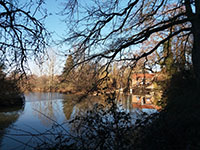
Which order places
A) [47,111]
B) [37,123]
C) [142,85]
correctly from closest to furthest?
[142,85], [37,123], [47,111]

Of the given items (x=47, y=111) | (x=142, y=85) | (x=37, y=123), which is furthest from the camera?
(x=47, y=111)

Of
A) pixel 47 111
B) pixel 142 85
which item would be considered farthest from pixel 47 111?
pixel 142 85

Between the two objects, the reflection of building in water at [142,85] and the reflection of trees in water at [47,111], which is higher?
the reflection of building in water at [142,85]

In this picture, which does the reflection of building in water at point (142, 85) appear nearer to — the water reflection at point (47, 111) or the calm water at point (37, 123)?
the calm water at point (37, 123)

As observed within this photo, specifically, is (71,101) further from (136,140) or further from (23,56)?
(23,56)

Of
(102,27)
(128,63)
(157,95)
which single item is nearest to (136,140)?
(128,63)

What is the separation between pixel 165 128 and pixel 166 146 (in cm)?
39

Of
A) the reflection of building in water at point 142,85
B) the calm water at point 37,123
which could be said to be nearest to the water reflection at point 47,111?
the calm water at point 37,123

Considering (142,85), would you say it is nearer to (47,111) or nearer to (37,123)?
(37,123)

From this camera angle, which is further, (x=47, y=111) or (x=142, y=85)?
(x=47, y=111)

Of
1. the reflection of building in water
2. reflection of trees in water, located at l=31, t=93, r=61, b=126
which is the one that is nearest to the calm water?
reflection of trees in water, located at l=31, t=93, r=61, b=126

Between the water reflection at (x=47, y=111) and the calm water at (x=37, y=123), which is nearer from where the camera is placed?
the calm water at (x=37, y=123)

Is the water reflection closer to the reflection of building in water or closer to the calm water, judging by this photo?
the calm water

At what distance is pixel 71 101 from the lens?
9.46ft
